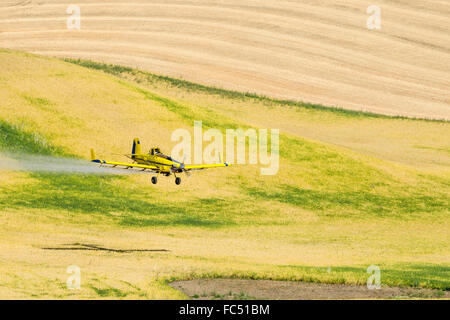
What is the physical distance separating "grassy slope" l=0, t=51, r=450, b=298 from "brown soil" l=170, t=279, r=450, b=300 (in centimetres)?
108

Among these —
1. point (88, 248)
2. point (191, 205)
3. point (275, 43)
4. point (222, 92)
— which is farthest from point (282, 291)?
point (275, 43)

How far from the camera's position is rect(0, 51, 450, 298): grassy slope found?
36438mm

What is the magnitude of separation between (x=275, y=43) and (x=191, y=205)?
7132 centimetres

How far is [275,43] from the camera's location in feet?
403

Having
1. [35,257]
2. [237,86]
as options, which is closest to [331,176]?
[35,257]

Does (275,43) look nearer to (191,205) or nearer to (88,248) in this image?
(191,205)

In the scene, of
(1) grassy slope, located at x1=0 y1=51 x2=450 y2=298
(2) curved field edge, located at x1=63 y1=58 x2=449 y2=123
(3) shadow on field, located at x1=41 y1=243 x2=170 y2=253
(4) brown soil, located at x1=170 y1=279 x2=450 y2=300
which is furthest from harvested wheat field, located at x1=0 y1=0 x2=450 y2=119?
(4) brown soil, located at x1=170 y1=279 x2=450 y2=300

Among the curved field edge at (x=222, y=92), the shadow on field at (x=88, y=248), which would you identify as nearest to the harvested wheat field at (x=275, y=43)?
the curved field edge at (x=222, y=92)

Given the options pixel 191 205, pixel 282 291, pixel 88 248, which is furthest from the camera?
pixel 191 205

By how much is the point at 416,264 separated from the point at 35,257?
65.8ft

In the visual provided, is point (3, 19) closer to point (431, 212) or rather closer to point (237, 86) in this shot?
point (237, 86)

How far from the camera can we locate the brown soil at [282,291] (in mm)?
31062

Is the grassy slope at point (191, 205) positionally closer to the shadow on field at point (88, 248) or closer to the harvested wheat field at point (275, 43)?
the shadow on field at point (88, 248)

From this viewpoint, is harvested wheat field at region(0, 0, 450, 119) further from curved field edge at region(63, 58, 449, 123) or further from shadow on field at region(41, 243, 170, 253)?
shadow on field at region(41, 243, 170, 253)
